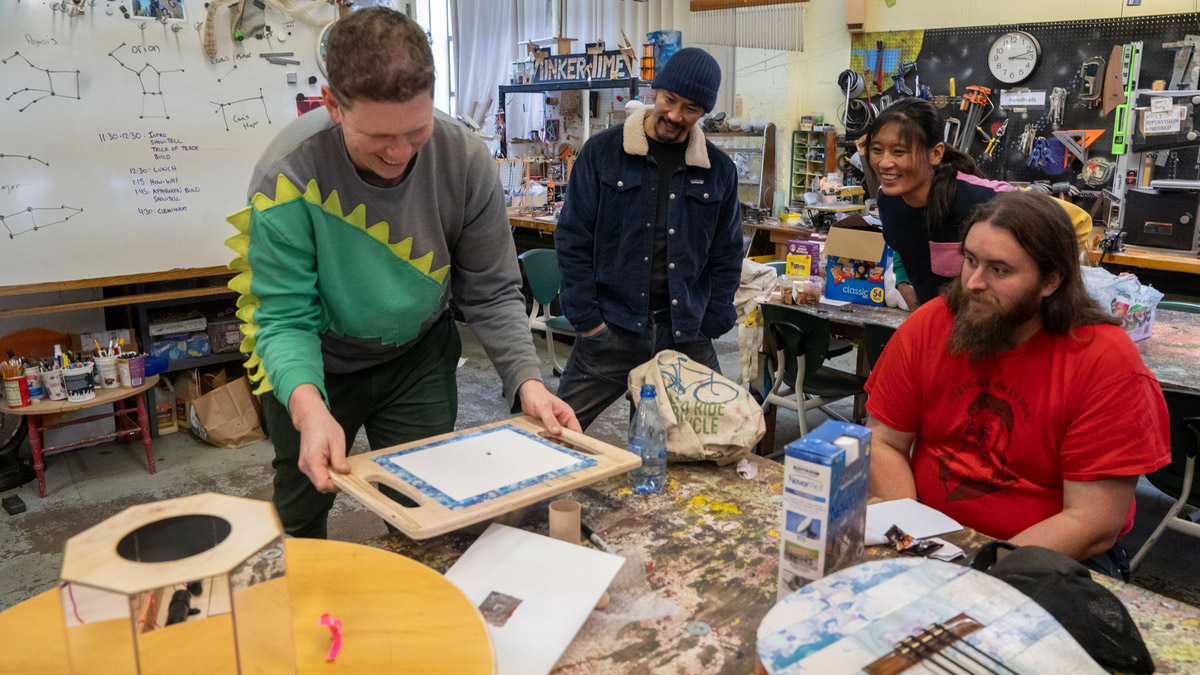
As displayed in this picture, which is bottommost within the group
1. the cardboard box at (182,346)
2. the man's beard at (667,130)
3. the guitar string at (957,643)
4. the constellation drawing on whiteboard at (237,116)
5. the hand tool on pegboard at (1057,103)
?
the cardboard box at (182,346)

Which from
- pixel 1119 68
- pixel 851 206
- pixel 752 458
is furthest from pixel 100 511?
pixel 1119 68

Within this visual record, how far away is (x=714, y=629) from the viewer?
3.61 ft

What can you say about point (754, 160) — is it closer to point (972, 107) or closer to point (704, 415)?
point (972, 107)

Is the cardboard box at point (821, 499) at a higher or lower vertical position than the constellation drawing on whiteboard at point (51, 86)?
lower

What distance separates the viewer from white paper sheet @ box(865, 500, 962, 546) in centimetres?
132

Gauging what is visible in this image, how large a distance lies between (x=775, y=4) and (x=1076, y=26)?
Answer: 6.16 ft

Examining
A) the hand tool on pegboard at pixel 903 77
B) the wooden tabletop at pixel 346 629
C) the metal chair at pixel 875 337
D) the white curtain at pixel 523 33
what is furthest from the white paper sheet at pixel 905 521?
the white curtain at pixel 523 33

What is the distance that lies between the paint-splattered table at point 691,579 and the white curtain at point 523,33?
579 centimetres

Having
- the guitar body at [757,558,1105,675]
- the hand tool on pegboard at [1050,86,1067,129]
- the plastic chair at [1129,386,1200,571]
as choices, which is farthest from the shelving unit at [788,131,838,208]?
the guitar body at [757,558,1105,675]

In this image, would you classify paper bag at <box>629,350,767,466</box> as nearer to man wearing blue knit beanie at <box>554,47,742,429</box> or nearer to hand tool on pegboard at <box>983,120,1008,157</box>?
man wearing blue knit beanie at <box>554,47,742,429</box>

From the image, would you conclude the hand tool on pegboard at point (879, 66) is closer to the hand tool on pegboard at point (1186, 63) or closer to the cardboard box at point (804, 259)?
the hand tool on pegboard at point (1186, 63)

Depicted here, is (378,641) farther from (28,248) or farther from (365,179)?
(28,248)

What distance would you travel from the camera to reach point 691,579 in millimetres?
1220

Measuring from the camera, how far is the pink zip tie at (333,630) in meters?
0.90
